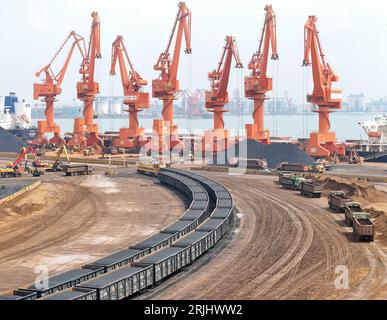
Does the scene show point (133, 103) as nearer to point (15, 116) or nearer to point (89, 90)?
point (89, 90)

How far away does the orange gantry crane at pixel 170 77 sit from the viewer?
113938 millimetres

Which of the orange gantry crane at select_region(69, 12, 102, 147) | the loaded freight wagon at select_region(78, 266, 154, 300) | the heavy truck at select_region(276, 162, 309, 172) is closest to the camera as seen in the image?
the loaded freight wagon at select_region(78, 266, 154, 300)

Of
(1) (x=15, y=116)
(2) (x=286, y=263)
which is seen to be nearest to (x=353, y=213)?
(2) (x=286, y=263)

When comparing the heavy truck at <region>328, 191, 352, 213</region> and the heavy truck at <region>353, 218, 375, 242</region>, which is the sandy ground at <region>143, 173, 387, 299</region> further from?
the heavy truck at <region>328, 191, 352, 213</region>

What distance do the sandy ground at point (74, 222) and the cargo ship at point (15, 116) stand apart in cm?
8662

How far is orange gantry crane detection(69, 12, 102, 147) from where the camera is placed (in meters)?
133

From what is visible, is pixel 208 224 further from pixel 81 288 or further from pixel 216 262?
pixel 81 288

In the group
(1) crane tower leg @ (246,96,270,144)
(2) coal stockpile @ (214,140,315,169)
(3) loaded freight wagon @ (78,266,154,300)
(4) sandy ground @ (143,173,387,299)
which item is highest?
(1) crane tower leg @ (246,96,270,144)

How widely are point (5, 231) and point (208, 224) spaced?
17.8m

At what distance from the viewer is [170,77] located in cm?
11669

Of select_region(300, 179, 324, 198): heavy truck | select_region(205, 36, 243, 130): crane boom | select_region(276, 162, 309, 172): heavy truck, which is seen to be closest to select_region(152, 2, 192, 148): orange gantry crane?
select_region(205, 36, 243, 130): crane boom

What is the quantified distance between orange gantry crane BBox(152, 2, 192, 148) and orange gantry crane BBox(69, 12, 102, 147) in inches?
795

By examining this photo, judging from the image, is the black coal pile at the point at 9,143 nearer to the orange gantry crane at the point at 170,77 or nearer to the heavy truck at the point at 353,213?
the orange gantry crane at the point at 170,77
